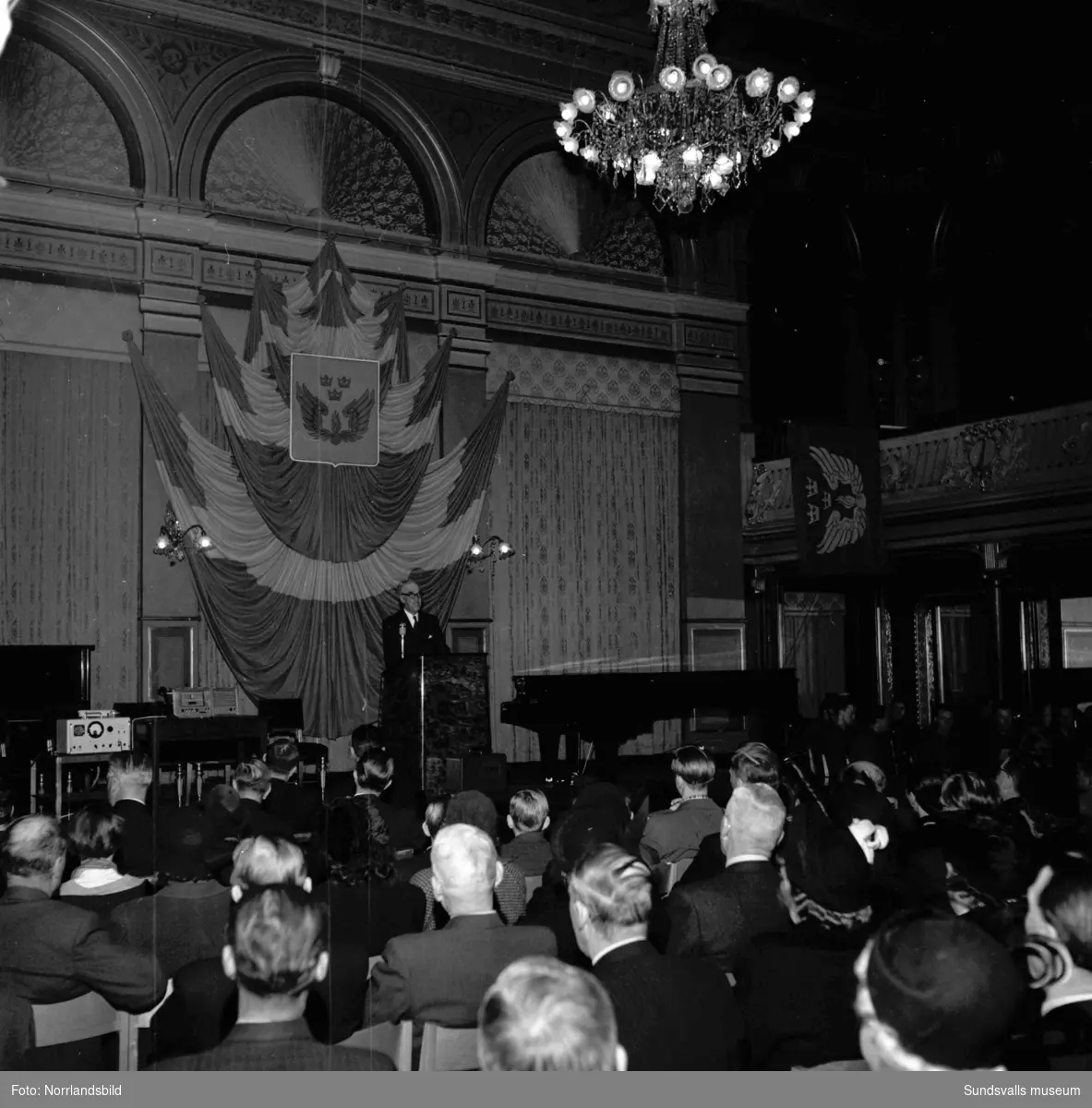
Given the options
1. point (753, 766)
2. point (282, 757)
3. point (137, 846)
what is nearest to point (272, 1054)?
point (137, 846)

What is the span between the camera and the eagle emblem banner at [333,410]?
10984 mm

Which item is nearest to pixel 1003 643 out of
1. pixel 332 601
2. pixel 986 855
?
pixel 332 601

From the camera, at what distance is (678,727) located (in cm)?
1386

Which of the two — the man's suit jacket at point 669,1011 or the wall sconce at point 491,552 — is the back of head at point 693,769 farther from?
the wall sconce at point 491,552

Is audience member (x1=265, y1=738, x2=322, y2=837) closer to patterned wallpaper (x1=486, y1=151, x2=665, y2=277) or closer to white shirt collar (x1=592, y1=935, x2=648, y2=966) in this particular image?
white shirt collar (x1=592, y1=935, x2=648, y2=966)

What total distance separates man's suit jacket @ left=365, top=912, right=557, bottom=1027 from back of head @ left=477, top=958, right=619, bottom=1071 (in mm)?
1213

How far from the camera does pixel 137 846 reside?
161 inches

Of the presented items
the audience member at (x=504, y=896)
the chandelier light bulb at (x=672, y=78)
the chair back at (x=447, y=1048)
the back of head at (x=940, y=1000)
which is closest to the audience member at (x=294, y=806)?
the audience member at (x=504, y=896)

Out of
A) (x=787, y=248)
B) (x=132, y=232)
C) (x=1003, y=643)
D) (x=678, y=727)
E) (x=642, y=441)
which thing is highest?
(x=787, y=248)

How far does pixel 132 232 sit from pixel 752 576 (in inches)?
334

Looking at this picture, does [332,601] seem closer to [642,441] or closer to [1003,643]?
[642,441]

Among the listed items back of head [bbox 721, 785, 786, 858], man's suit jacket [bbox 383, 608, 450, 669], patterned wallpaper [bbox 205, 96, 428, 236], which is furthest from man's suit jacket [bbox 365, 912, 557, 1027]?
patterned wallpaper [bbox 205, 96, 428, 236]

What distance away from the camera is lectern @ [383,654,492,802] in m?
8.59

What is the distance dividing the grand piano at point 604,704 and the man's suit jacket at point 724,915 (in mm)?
6695
